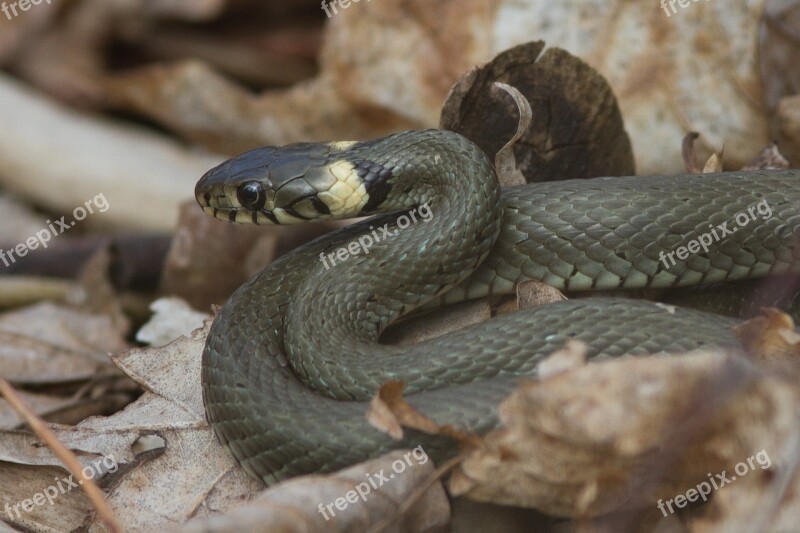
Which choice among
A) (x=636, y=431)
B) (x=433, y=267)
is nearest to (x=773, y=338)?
(x=636, y=431)

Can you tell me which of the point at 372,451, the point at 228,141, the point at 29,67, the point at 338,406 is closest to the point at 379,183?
the point at 338,406

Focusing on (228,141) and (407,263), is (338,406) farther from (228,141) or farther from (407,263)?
(228,141)

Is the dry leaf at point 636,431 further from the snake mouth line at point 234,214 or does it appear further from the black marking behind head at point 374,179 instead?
the snake mouth line at point 234,214

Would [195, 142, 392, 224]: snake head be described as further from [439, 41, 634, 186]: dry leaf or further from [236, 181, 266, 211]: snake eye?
[439, 41, 634, 186]: dry leaf

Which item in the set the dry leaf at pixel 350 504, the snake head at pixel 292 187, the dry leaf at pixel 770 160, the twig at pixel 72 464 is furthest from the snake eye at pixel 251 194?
the dry leaf at pixel 770 160

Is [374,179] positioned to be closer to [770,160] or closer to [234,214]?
[234,214]

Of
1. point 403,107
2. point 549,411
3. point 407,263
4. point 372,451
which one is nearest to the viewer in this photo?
point 549,411

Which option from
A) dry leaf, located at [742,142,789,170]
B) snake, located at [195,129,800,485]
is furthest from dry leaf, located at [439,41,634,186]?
dry leaf, located at [742,142,789,170]
